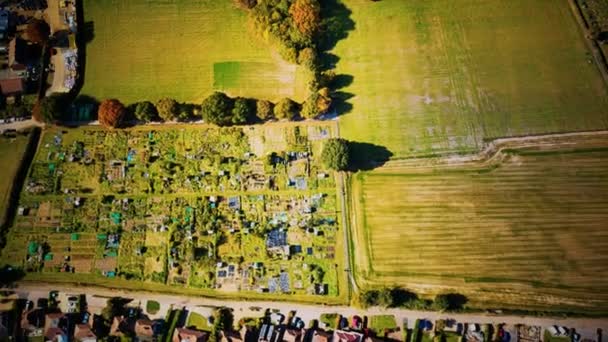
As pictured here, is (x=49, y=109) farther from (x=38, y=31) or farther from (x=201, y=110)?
(x=201, y=110)

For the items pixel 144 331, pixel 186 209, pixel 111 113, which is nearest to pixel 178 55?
pixel 111 113

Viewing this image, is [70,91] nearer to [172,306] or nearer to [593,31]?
[172,306]

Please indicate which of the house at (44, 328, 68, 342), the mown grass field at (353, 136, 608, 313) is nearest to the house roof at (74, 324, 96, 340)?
the house at (44, 328, 68, 342)

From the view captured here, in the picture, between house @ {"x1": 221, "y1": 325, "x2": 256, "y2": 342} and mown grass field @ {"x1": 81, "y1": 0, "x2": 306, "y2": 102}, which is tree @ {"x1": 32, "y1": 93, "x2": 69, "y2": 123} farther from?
house @ {"x1": 221, "y1": 325, "x2": 256, "y2": 342}

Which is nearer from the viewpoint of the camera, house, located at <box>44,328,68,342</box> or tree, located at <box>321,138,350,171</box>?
house, located at <box>44,328,68,342</box>

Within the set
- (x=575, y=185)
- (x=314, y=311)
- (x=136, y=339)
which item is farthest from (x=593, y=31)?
(x=136, y=339)

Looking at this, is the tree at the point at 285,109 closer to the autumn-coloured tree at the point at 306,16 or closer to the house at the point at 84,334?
the autumn-coloured tree at the point at 306,16
